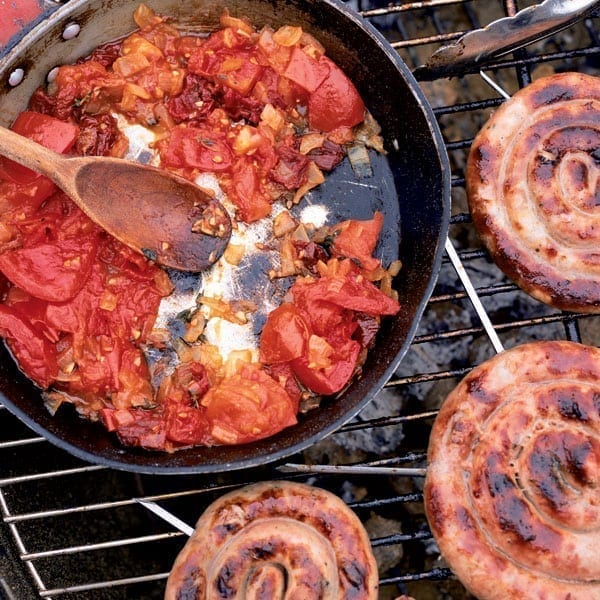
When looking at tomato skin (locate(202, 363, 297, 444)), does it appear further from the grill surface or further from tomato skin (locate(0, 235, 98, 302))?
tomato skin (locate(0, 235, 98, 302))

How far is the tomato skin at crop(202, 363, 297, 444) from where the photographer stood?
12.3 ft

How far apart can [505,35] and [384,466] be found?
2.74m

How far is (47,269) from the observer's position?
12.2 ft

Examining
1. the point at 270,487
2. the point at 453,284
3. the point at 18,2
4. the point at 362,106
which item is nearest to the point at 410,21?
the point at 362,106

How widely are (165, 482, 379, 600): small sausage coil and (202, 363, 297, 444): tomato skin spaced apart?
346mm

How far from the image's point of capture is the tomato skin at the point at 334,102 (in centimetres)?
406

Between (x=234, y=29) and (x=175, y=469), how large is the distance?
99.0 inches

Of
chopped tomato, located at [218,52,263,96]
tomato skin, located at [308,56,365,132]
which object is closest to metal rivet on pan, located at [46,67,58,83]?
chopped tomato, located at [218,52,263,96]

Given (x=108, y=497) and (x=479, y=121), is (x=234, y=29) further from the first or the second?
(x=108, y=497)

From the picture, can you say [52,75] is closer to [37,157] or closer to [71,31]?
[71,31]

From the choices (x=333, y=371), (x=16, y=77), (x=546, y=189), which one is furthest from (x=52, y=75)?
(x=546, y=189)

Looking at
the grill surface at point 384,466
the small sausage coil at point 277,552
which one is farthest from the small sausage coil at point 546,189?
the small sausage coil at point 277,552

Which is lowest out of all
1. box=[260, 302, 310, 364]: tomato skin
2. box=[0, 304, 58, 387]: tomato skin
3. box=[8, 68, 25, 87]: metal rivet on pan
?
box=[260, 302, 310, 364]: tomato skin

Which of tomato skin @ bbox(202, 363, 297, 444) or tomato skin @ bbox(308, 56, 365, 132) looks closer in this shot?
tomato skin @ bbox(202, 363, 297, 444)
